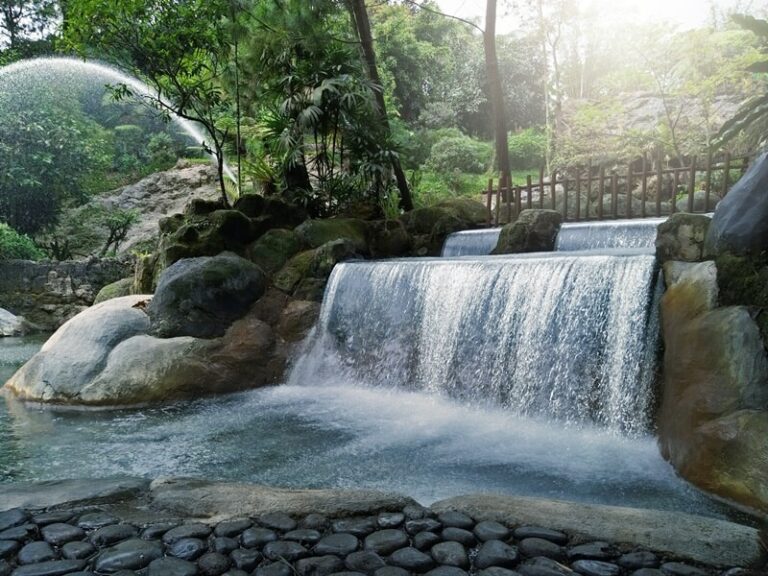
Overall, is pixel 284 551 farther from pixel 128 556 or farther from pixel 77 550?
pixel 77 550

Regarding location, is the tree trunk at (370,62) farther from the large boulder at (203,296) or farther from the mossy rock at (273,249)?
the large boulder at (203,296)

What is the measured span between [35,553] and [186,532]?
60cm

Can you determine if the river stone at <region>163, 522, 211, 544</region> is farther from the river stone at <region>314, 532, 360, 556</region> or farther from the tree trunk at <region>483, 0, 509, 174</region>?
the tree trunk at <region>483, 0, 509, 174</region>

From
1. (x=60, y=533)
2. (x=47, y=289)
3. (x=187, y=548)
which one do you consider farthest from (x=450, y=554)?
(x=47, y=289)

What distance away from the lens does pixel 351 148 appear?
1080 centimetres

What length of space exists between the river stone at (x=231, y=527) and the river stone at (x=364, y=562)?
1.79 ft

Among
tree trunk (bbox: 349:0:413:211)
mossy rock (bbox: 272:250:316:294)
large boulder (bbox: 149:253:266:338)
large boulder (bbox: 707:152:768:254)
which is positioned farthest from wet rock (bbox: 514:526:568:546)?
tree trunk (bbox: 349:0:413:211)

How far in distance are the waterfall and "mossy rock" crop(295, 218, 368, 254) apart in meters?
1.55

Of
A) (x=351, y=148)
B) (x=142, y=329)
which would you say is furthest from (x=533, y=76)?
(x=142, y=329)

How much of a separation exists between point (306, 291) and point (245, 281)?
0.85 meters

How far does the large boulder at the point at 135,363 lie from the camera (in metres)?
6.38

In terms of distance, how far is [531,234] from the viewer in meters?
8.42

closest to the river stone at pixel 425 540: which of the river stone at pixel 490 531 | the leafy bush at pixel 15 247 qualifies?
the river stone at pixel 490 531

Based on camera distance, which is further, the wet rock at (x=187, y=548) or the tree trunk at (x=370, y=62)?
the tree trunk at (x=370, y=62)
